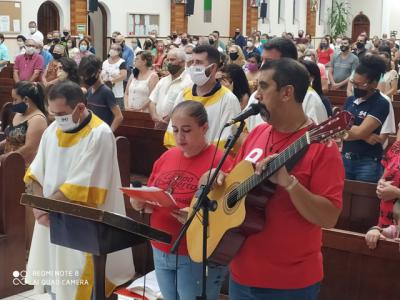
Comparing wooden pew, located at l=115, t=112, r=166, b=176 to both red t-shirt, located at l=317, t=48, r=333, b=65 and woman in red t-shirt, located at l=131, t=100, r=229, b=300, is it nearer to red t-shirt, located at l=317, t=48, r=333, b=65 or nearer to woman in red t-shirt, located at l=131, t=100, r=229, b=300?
woman in red t-shirt, located at l=131, t=100, r=229, b=300

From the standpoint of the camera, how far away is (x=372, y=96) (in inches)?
195

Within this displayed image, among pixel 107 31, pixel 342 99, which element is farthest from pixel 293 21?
pixel 342 99

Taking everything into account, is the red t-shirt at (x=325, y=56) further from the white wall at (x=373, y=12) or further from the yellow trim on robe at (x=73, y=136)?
the white wall at (x=373, y=12)

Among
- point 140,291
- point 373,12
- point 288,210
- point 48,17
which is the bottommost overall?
point 140,291

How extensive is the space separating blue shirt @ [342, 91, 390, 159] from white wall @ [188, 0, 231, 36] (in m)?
22.4

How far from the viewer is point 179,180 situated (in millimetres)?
3332

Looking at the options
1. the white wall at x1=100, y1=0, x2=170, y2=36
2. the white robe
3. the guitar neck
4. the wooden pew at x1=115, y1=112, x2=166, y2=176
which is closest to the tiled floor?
the white robe

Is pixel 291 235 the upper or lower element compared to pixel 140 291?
upper

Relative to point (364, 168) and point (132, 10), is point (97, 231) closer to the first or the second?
point (364, 168)

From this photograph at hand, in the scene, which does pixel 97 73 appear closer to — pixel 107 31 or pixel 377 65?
pixel 377 65

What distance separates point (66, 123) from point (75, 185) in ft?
1.16

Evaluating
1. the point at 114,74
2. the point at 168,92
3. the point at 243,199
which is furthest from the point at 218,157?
the point at 114,74

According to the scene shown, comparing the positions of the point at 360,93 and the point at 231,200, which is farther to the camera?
the point at 360,93

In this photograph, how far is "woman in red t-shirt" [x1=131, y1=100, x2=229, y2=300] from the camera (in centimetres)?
328
